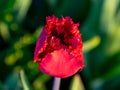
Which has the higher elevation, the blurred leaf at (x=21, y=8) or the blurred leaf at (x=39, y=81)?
the blurred leaf at (x=21, y=8)

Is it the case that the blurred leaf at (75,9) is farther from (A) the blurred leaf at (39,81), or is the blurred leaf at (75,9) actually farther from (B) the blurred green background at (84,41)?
(A) the blurred leaf at (39,81)

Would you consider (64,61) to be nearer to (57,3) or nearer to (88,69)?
(88,69)

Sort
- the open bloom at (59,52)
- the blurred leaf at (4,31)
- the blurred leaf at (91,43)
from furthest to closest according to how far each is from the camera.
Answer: the blurred leaf at (4,31) → the blurred leaf at (91,43) → the open bloom at (59,52)

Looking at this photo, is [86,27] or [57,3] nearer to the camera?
[86,27]

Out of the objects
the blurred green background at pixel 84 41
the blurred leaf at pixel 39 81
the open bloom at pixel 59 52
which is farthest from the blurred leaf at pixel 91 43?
the open bloom at pixel 59 52

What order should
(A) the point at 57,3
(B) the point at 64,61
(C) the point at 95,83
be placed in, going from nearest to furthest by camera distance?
1. (B) the point at 64,61
2. (C) the point at 95,83
3. (A) the point at 57,3

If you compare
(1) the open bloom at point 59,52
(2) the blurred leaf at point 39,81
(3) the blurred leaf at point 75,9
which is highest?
(1) the open bloom at point 59,52

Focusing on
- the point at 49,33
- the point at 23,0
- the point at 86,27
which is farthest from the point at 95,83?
the point at 49,33
